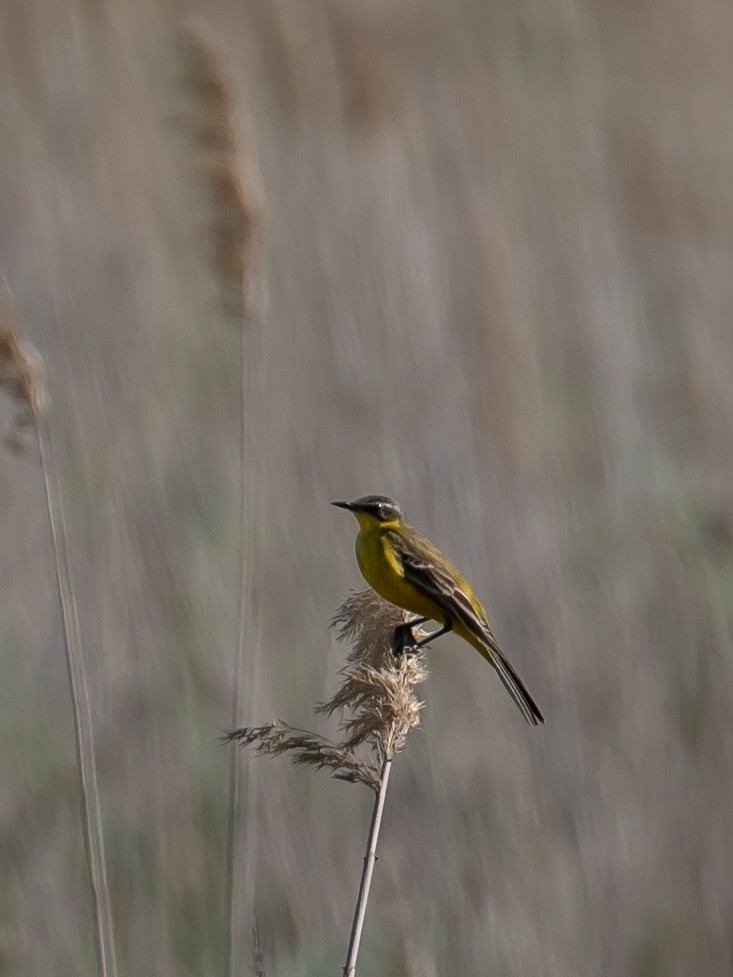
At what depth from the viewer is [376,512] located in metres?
2.66

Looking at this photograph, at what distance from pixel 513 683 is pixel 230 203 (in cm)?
105

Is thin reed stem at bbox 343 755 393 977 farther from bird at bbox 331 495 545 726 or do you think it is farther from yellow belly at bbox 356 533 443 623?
yellow belly at bbox 356 533 443 623

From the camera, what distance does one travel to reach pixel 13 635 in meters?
2.90

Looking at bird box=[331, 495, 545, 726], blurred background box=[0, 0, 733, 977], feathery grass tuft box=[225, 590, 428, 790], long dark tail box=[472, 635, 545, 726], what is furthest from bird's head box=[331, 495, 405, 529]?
feathery grass tuft box=[225, 590, 428, 790]

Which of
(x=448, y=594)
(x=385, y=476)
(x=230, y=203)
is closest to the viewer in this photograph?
(x=448, y=594)

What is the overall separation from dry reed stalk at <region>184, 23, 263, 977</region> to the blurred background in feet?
0.18

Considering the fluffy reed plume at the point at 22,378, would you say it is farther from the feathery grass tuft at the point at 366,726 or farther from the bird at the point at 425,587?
the bird at the point at 425,587

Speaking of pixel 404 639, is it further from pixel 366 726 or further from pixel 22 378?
pixel 22 378

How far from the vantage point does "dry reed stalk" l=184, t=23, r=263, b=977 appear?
2.43 meters

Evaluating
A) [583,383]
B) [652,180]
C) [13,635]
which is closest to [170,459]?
[13,635]

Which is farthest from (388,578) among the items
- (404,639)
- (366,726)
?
(366,726)

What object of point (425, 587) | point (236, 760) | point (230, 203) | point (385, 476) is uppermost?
point (230, 203)

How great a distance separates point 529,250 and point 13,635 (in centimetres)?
176

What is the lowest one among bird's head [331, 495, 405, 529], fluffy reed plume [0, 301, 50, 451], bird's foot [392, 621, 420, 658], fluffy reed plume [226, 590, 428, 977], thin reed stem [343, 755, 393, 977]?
thin reed stem [343, 755, 393, 977]
